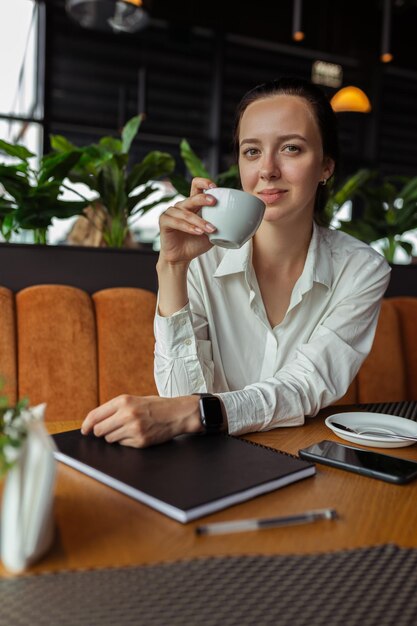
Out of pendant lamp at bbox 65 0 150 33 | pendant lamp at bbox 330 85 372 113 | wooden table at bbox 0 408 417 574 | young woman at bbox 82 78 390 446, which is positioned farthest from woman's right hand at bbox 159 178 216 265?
pendant lamp at bbox 330 85 372 113

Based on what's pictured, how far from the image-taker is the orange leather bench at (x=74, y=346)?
172 cm

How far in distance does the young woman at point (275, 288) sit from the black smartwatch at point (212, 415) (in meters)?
0.05

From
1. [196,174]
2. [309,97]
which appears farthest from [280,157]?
[196,174]

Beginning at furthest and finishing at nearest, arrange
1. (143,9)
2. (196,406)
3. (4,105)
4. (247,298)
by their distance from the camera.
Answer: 1. (4,105)
2. (143,9)
3. (247,298)
4. (196,406)

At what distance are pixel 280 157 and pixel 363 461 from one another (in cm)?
80

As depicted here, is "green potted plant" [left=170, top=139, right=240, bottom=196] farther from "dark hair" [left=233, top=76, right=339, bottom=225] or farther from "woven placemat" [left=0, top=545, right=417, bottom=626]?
"woven placemat" [left=0, top=545, right=417, bottom=626]

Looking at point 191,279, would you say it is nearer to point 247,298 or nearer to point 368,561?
point 247,298

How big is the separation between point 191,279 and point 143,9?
10.4 ft

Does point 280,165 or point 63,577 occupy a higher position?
point 280,165

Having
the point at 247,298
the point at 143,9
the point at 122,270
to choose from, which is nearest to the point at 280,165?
the point at 247,298

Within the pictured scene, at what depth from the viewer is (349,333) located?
1364 millimetres

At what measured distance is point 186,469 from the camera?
768 mm

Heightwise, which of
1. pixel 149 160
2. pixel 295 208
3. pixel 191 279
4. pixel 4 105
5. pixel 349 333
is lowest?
pixel 349 333

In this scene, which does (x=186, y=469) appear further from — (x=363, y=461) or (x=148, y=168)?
(x=148, y=168)
